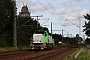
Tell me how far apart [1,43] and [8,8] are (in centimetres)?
1216

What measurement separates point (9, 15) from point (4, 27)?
3361 millimetres

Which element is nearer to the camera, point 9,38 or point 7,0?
point 9,38

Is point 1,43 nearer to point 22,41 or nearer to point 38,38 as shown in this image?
point 38,38

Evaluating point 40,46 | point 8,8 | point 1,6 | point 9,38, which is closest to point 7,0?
point 8,8

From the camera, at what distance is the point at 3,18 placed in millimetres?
47438

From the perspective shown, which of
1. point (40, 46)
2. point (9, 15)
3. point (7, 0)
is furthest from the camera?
point (7, 0)

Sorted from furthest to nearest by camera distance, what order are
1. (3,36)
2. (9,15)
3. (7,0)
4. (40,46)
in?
(7,0) < (9,15) < (3,36) < (40,46)

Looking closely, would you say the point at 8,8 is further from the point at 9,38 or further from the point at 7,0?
the point at 9,38

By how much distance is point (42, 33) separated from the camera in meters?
41.3

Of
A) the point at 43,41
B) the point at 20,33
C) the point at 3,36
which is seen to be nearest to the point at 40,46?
the point at 43,41

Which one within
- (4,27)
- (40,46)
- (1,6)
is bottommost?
(40,46)

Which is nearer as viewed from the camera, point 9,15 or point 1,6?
point 1,6

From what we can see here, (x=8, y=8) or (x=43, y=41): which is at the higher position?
(x=8, y=8)

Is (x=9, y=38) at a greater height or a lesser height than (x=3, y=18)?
lesser
